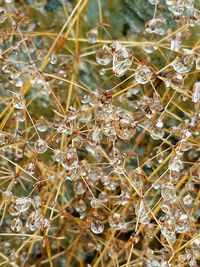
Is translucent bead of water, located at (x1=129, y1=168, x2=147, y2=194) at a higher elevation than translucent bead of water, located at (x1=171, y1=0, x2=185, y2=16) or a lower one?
lower

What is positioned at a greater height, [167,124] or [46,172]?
[46,172]

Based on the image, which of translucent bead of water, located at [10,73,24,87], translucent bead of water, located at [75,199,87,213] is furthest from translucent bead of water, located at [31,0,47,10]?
translucent bead of water, located at [75,199,87,213]

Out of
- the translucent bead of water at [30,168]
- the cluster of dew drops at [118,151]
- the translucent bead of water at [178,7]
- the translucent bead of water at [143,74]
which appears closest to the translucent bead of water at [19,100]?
the cluster of dew drops at [118,151]

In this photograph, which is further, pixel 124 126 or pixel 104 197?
pixel 104 197

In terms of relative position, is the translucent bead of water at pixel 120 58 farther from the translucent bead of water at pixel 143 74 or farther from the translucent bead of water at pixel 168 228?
the translucent bead of water at pixel 168 228

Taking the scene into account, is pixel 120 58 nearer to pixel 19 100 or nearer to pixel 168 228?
pixel 19 100

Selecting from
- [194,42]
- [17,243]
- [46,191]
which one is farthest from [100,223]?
[194,42]

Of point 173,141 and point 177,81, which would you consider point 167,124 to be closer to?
point 173,141

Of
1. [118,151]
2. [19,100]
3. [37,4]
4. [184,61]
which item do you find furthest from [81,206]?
[37,4]

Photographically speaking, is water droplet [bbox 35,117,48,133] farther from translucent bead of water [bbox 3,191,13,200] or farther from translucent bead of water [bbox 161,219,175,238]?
translucent bead of water [bbox 161,219,175,238]
